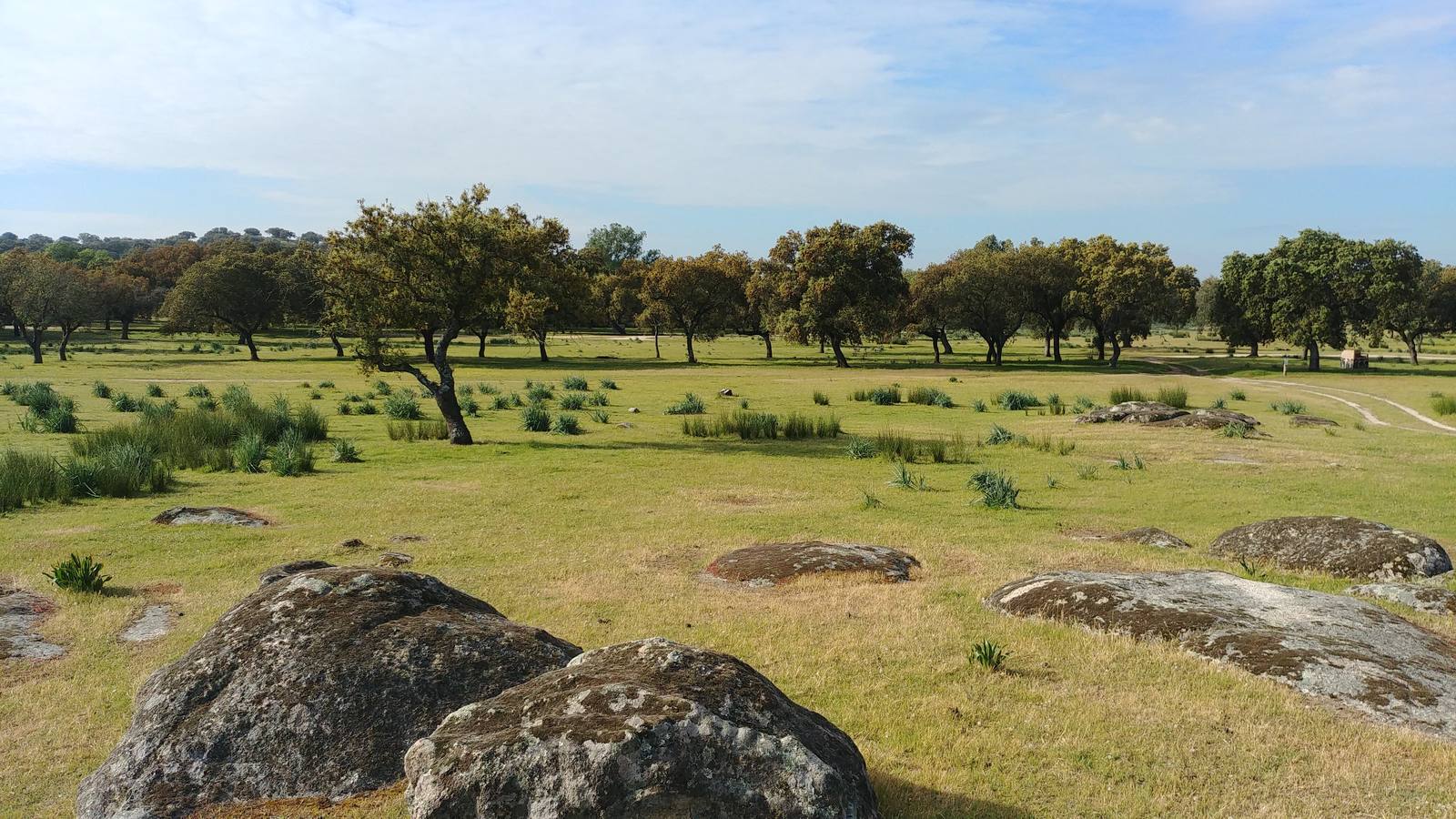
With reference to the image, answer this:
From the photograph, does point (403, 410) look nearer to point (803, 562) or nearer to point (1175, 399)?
point (803, 562)

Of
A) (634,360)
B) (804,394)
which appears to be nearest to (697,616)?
(804,394)

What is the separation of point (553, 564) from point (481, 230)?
1655cm

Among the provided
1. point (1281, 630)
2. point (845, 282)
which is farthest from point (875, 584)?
point (845, 282)

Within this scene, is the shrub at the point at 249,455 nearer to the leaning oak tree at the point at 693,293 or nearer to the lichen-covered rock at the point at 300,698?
the lichen-covered rock at the point at 300,698

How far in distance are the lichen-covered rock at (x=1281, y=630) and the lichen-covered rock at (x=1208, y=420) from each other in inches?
871

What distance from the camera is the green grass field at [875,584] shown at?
6.56 meters

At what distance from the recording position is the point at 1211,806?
6.06 metres

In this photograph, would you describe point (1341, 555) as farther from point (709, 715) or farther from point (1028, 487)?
point (709, 715)

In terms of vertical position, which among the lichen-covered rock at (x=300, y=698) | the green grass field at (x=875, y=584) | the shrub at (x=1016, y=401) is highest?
the lichen-covered rock at (x=300, y=698)

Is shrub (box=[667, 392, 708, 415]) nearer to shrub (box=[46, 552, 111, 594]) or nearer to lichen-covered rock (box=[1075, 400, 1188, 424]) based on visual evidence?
lichen-covered rock (box=[1075, 400, 1188, 424])

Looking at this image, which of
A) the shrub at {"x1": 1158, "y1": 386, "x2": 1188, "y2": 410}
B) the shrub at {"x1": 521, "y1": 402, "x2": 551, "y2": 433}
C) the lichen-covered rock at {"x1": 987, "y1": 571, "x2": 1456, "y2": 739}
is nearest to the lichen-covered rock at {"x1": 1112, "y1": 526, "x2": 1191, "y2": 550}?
the lichen-covered rock at {"x1": 987, "y1": 571, "x2": 1456, "y2": 739}

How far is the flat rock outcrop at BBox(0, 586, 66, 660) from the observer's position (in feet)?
29.8

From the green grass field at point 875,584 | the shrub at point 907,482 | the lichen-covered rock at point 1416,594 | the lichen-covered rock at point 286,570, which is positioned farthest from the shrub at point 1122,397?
the lichen-covered rock at point 286,570

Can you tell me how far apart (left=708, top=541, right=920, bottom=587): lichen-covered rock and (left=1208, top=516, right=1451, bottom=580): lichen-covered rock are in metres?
4.91
